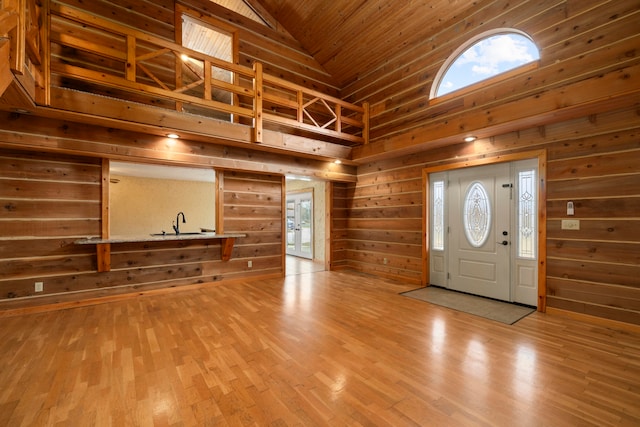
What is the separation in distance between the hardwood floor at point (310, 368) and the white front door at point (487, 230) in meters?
0.86

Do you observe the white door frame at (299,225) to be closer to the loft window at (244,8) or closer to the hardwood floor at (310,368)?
the loft window at (244,8)

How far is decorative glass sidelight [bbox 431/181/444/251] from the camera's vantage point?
200 inches

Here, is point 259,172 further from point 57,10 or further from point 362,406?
point 362,406

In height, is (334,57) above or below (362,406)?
above

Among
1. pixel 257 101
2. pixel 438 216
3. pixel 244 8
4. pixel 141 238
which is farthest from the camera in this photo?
pixel 244 8

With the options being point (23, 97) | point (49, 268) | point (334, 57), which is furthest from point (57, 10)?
point (334, 57)

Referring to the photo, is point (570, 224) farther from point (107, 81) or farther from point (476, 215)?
point (107, 81)

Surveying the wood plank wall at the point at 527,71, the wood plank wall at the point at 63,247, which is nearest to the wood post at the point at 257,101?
the wood plank wall at the point at 63,247

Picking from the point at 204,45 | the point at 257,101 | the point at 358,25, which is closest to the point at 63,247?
the point at 257,101

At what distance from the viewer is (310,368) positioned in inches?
93.3

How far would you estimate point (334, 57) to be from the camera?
6254 millimetres

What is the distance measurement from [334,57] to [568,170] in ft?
16.0

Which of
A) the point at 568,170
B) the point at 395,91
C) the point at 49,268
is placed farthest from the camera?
the point at 395,91

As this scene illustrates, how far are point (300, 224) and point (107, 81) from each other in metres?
6.06
